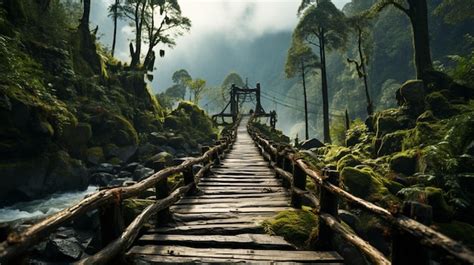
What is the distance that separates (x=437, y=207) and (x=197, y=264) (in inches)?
248

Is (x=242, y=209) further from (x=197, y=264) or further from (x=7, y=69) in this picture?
(x=7, y=69)

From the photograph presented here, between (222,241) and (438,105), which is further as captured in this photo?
(438,105)

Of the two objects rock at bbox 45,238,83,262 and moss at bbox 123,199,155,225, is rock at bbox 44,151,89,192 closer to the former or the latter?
rock at bbox 45,238,83,262

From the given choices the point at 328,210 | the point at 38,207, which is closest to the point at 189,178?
the point at 328,210

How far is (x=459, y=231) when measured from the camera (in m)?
6.87

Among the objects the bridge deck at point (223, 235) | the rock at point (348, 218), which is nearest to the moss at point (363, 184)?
the rock at point (348, 218)

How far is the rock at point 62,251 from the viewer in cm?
653

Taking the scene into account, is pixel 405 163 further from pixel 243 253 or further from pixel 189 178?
pixel 243 253

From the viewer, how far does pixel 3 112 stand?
11641 mm

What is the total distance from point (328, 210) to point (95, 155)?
595 inches

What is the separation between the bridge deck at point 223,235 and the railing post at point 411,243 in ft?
3.98

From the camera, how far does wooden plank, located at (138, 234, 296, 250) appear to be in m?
4.19

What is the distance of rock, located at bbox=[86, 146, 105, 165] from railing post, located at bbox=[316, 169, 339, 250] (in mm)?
14737

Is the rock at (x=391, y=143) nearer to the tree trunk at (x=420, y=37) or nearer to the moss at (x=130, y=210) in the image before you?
the tree trunk at (x=420, y=37)
